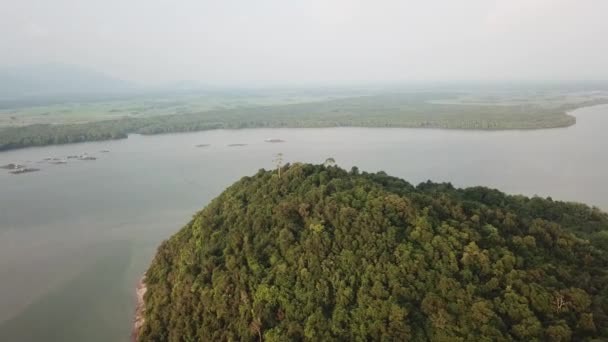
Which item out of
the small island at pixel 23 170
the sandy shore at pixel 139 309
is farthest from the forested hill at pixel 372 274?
the small island at pixel 23 170

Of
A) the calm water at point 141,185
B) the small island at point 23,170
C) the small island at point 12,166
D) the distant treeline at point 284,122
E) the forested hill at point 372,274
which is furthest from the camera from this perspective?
the distant treeline at point 284,122

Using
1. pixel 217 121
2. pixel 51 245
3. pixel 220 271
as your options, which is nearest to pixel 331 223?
pixel 220 271

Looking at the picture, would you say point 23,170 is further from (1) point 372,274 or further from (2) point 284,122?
(1) point 372,274

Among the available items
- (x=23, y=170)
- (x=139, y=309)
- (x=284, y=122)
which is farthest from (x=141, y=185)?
(x=284, y=122)

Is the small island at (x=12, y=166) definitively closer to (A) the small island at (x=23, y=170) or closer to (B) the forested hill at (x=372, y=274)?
(A) the small island at (x=23, y=170)

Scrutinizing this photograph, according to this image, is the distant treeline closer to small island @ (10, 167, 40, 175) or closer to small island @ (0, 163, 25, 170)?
small island @ (0, 163, 25, 170)

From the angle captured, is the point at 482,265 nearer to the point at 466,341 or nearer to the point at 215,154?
the point at 466,341
